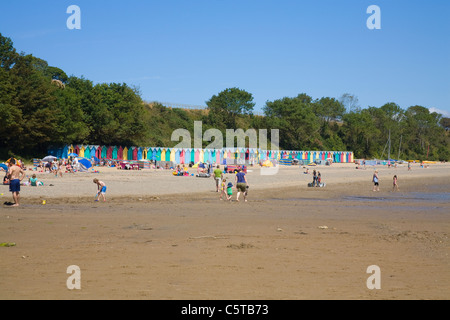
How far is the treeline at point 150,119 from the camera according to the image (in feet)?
140

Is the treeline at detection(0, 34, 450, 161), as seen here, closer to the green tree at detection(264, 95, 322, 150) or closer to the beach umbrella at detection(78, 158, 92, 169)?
the green tree at detection(264, 95, 322, 150)

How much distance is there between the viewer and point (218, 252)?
329 inches

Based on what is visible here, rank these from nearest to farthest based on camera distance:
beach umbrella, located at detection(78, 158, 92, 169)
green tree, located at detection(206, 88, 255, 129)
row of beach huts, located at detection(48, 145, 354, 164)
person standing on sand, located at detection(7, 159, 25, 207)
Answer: person standing on sand, located at detection(7, 159, 25, 207) < beach umbrella, located at detection(78, 158, 92, 169) < row of beach huts, located at detection(48, 145, 354, 164) < green tree, located at detection(206, 88, 255, 129)

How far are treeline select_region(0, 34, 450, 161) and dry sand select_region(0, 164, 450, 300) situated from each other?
1174 inches

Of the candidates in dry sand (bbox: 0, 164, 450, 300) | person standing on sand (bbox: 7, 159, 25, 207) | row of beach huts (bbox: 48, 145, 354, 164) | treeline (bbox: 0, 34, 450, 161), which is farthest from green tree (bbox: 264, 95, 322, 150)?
person standing on sand (bbox: 7, 159, 25, 207)

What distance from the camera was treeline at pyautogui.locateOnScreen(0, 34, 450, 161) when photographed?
42.8 m

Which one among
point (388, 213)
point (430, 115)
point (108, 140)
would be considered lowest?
point (388, 213)

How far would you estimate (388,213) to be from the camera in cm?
1614

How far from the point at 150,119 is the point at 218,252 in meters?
63.1

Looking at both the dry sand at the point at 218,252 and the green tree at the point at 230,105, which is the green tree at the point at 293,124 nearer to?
the green tree at the point at 230,105

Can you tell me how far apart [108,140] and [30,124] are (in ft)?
35.9
